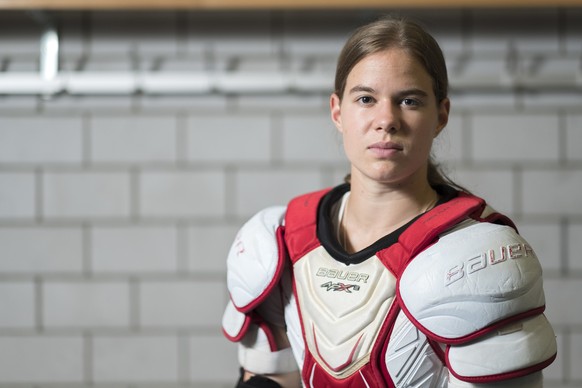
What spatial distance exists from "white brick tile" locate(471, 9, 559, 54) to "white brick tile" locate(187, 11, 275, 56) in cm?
64

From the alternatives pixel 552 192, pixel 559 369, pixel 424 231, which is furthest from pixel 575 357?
pixel 424 231

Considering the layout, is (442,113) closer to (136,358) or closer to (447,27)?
(447,27)

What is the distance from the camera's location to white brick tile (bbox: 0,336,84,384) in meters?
2.29

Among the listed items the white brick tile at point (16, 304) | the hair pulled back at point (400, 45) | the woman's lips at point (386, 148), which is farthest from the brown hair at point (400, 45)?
the white brick tile at point (16, 304)

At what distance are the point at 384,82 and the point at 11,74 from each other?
1.43 m

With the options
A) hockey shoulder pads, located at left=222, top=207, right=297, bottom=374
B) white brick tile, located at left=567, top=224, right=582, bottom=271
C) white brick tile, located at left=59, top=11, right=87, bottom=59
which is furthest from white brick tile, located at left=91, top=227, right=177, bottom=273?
white brick tile, located at left=567, top=224, right=582, bottom=271

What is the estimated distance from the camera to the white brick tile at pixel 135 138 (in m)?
2.25

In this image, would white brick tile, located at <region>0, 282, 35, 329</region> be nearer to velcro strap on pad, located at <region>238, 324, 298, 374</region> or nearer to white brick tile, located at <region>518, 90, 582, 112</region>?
velcro strap on pad, located at <region>238, 324, 298, 374</region>

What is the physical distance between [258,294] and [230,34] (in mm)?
1165

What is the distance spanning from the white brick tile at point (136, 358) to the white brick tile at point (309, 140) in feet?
2.29

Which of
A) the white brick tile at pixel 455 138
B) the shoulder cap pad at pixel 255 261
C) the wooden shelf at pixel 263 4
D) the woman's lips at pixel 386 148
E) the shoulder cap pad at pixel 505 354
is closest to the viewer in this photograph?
the shoulder cap pad at pixel 505 354

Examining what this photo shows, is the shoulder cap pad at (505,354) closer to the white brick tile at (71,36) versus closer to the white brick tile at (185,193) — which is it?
the white brick tile at (185,193)

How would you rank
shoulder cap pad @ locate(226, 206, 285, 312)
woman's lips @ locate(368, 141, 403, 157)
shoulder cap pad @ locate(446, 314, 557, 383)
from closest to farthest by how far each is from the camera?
shoulder cap pad @ locate(446, 314, 557, 383) < woman's lips @ locate(368, 141, 403, 157) < shoulder cap pad @ locate(226, 206, 285, 312)

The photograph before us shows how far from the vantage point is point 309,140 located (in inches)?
88.4
